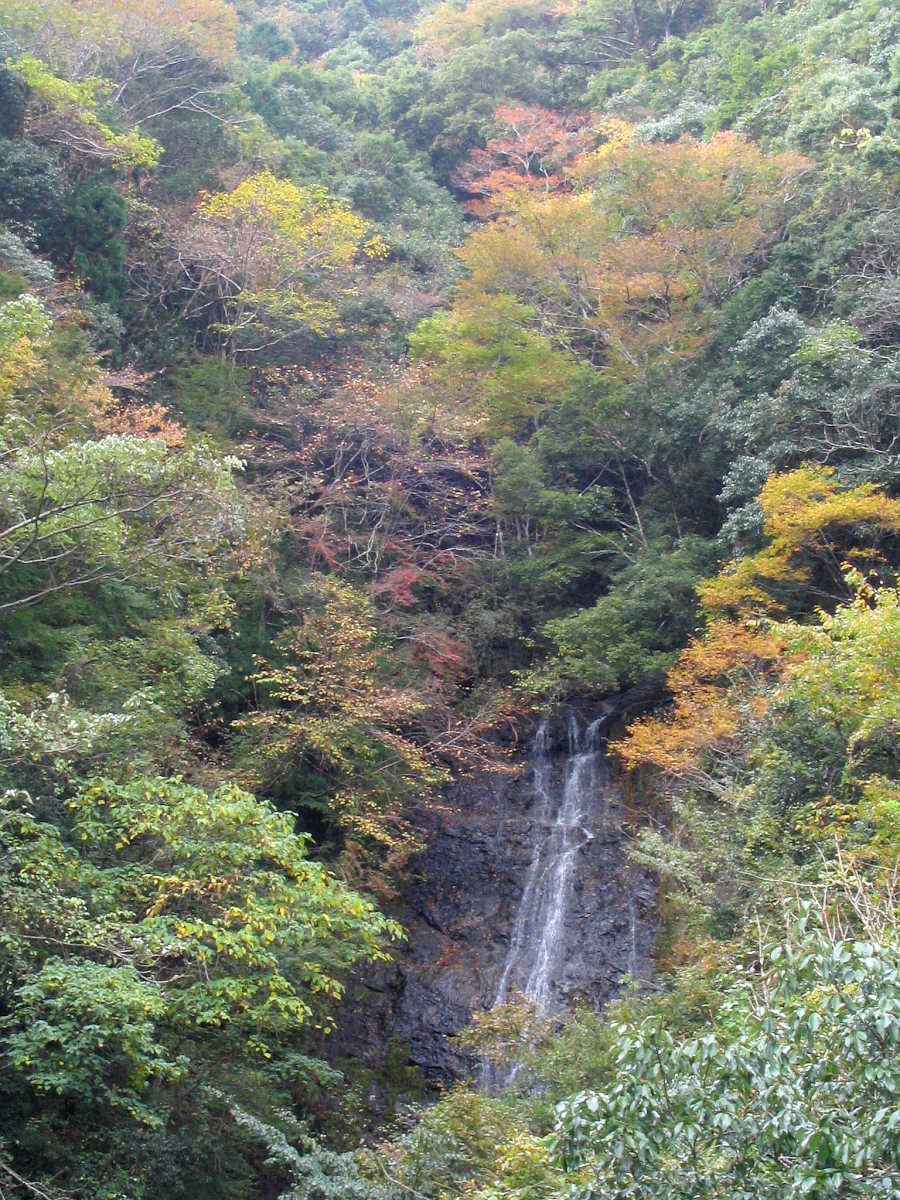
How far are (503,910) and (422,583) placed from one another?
612 centimetres

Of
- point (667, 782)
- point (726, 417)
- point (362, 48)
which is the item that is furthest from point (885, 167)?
point (362, 48)

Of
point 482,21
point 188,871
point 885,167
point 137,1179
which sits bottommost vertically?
point 137,1179

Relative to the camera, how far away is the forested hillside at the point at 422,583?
806 centimetres

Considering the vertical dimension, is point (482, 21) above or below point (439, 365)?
above

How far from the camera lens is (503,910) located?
16.2m

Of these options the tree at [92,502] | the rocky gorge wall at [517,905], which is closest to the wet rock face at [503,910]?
the rocky gorge wall at [517,905]

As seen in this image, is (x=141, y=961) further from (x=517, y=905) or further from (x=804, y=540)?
(x=804, y=540)

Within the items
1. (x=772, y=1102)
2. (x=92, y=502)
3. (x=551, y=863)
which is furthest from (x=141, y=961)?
(x=551, y=863)

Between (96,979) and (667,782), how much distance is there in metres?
10.2

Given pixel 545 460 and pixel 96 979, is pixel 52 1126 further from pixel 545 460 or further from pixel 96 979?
pixel 545 460

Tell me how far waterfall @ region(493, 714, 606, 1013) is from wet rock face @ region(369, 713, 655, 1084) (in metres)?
0.02

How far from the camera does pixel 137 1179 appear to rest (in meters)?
9.17

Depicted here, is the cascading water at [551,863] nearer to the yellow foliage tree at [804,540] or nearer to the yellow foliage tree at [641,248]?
the yellow foliage tree at [804,540]

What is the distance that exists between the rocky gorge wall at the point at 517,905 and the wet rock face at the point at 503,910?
18 millimetres
